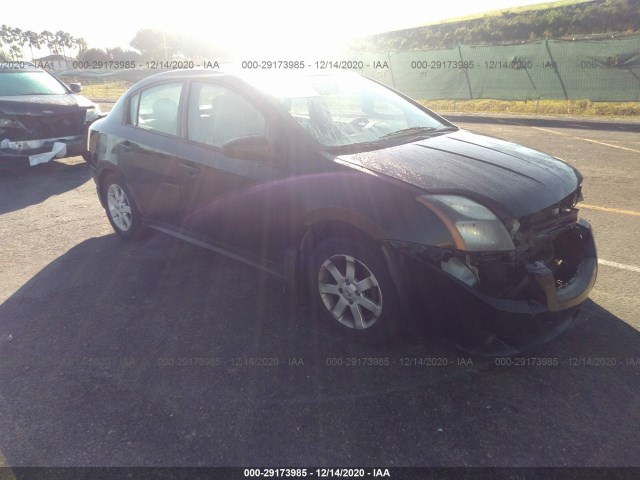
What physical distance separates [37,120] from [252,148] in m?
6.50

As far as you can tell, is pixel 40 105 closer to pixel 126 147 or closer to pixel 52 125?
pixel 52 125

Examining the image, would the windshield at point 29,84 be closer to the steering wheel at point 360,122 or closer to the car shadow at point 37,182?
the car shadow at point 37,182

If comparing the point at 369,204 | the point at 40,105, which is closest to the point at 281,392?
the point at 369,204

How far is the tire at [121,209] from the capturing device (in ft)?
14.6

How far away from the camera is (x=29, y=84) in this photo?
27.8ft

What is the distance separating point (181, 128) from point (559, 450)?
11.0 feet

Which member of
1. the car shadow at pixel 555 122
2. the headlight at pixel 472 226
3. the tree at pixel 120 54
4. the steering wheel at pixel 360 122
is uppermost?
the tree at pixel 120 54

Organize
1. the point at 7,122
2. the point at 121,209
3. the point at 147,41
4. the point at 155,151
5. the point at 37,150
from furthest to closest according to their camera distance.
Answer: the point at 147,41 < the point at 37,150 < the point at 7,122 < the point at 121,209 < the point at 155,151

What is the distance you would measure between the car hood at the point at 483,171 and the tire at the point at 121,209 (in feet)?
8.56

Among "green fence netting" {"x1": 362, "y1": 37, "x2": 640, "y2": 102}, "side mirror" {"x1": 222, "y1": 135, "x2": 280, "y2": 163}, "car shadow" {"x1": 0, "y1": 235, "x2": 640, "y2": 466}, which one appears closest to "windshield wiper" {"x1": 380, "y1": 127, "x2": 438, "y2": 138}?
"side mirror" {"x1": 222, "y1": 135, "x2": 280, "y2": 163}

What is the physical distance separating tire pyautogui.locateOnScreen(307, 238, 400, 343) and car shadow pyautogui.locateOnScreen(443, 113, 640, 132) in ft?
37.4

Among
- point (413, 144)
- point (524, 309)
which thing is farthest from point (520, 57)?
point (524, 309)

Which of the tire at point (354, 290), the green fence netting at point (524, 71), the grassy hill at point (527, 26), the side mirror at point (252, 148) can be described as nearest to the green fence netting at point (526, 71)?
the green fence netting at point (524, 71)

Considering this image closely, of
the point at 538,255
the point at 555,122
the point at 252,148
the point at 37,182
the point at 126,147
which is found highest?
the point at 252,148
